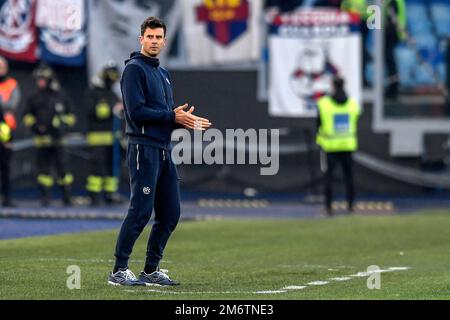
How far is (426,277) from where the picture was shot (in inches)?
560

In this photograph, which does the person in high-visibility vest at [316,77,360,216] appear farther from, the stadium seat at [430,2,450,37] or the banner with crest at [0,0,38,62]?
the banner with crest at [0,0,38,62]

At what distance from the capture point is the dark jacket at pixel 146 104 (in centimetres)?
1235

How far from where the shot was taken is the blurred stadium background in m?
28.5

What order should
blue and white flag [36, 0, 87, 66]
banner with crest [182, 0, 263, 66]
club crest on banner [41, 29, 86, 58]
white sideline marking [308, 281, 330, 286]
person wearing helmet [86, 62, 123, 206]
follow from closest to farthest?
white sideline marking [308, 281, 330, 286]
person wearing helmet [86, 62, 123, 206]
banner with crest [182, 0, 263, 66]
blue and white flag [36, 0, 87, 66]
club crest on banner [41, 29, 86, 58]

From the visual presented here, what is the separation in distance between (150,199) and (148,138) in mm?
→ 527

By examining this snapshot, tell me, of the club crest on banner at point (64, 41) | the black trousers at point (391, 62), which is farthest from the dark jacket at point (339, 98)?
the club crest on banner at point (64, 41)

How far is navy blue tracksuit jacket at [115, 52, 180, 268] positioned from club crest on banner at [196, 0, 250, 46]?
16.2 metres

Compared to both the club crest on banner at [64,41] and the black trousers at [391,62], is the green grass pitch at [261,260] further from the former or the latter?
the club crest on banner at [64,41]

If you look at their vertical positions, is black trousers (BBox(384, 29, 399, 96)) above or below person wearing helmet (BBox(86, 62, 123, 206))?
above

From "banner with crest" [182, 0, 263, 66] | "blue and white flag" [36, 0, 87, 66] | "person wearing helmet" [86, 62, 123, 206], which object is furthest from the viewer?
"blue and white flag" [36, 0, 87, 66]

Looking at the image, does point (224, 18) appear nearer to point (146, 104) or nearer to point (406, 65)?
point (406, 65)

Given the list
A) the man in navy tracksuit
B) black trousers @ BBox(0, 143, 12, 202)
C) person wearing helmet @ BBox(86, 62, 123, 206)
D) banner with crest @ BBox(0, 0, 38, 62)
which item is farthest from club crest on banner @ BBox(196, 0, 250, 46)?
the man in navy tracksuit
